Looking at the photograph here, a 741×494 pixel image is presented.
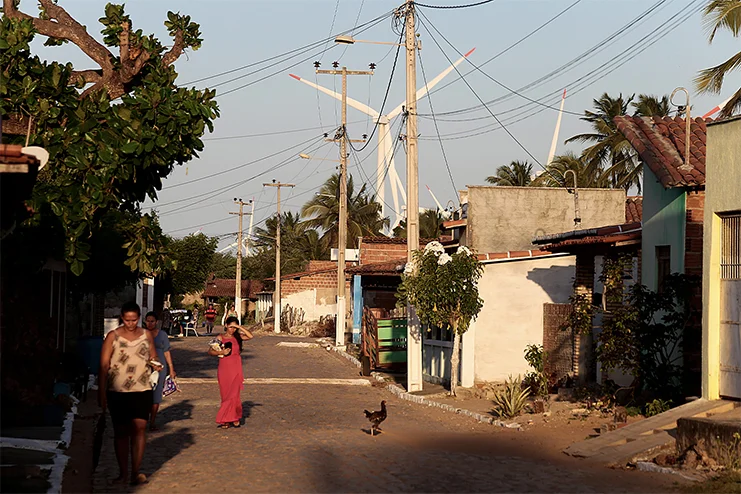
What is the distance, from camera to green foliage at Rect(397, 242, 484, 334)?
20.8 metres

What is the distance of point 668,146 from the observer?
17.2 m

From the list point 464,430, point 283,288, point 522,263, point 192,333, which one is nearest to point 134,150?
point 464,430

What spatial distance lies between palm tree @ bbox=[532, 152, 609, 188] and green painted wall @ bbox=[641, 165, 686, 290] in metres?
28.3

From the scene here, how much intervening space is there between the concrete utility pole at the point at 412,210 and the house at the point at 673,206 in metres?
5.83

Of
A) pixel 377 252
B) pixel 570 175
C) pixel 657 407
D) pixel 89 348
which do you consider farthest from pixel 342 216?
pixel 657 407

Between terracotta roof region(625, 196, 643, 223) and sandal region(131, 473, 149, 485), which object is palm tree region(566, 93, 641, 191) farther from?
sandal region(131, 473, 149, 485)

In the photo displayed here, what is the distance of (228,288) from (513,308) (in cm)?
7005

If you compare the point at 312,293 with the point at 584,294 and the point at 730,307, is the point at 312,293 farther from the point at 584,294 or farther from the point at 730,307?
the point at 730,307

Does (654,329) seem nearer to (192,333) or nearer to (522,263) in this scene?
(522,263)

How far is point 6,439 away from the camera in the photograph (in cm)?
1150

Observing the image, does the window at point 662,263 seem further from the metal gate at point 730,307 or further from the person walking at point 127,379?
the person walking at point 127,379

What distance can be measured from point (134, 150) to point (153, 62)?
6.83ft

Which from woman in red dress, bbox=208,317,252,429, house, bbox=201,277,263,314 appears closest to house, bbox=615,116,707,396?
woman in red dress, bbox=208,317,252,429

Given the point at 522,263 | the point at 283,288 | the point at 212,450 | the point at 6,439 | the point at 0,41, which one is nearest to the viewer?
the point at 6,439
